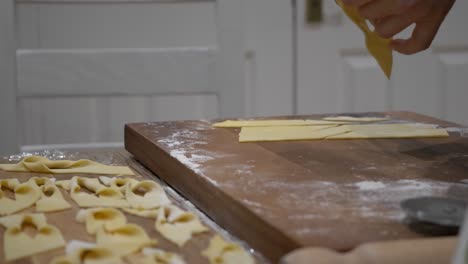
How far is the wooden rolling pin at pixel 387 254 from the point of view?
61 cm

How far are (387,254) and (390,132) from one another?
2.08ft

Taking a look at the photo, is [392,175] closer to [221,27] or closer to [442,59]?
[221,27]

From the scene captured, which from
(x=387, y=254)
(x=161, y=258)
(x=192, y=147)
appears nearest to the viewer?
(x=387, y=254)

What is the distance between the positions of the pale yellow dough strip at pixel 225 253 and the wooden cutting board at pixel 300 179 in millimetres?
30

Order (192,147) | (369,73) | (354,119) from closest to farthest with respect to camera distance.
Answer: (192,147), (354,119), (369,73)

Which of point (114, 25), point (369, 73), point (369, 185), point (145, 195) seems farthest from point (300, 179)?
point (369, 73)

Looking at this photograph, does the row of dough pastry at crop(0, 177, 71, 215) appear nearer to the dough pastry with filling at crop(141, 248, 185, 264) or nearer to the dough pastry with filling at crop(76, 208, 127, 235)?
the dough pastry with filling at crop(76, 208, 127, 235)

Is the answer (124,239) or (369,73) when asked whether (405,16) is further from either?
(369,73)

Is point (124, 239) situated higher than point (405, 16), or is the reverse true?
point (405, 16)

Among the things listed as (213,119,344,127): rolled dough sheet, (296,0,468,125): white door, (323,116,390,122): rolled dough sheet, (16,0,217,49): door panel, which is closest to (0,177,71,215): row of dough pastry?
(213,119,344,127): rolled dough sheet

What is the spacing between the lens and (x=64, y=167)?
3.71 feet

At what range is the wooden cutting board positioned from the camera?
741 millimetres

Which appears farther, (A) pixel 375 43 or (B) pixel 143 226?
(A) pixel 375 43

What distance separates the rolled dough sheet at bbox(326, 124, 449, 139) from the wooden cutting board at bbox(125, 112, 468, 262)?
0.02 m
